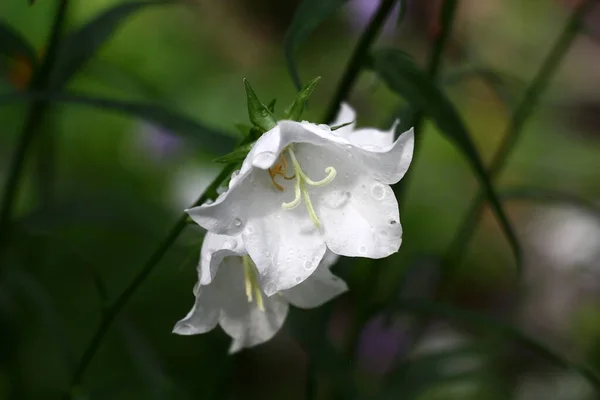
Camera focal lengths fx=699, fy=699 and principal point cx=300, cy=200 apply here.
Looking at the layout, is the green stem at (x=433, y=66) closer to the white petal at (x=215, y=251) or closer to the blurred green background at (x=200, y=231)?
the blurred green background at (x=200, y=231)

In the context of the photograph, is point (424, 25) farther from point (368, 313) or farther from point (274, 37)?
point (368, 313)

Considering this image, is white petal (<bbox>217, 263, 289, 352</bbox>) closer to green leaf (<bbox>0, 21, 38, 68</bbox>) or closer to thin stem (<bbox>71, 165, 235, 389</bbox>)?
thin stem (<bbox>71, 165, 235, 389</bbox>)

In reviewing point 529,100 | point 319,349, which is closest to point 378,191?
point 319,349

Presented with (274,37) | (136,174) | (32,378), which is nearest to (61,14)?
(32,378)

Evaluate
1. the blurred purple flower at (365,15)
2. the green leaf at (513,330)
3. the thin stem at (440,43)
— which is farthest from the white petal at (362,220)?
the blurred purple flower at (365,15)

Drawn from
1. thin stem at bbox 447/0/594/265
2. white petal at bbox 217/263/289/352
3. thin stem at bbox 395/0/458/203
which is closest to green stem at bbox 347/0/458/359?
thin stem at bbox 395/0/458/203
